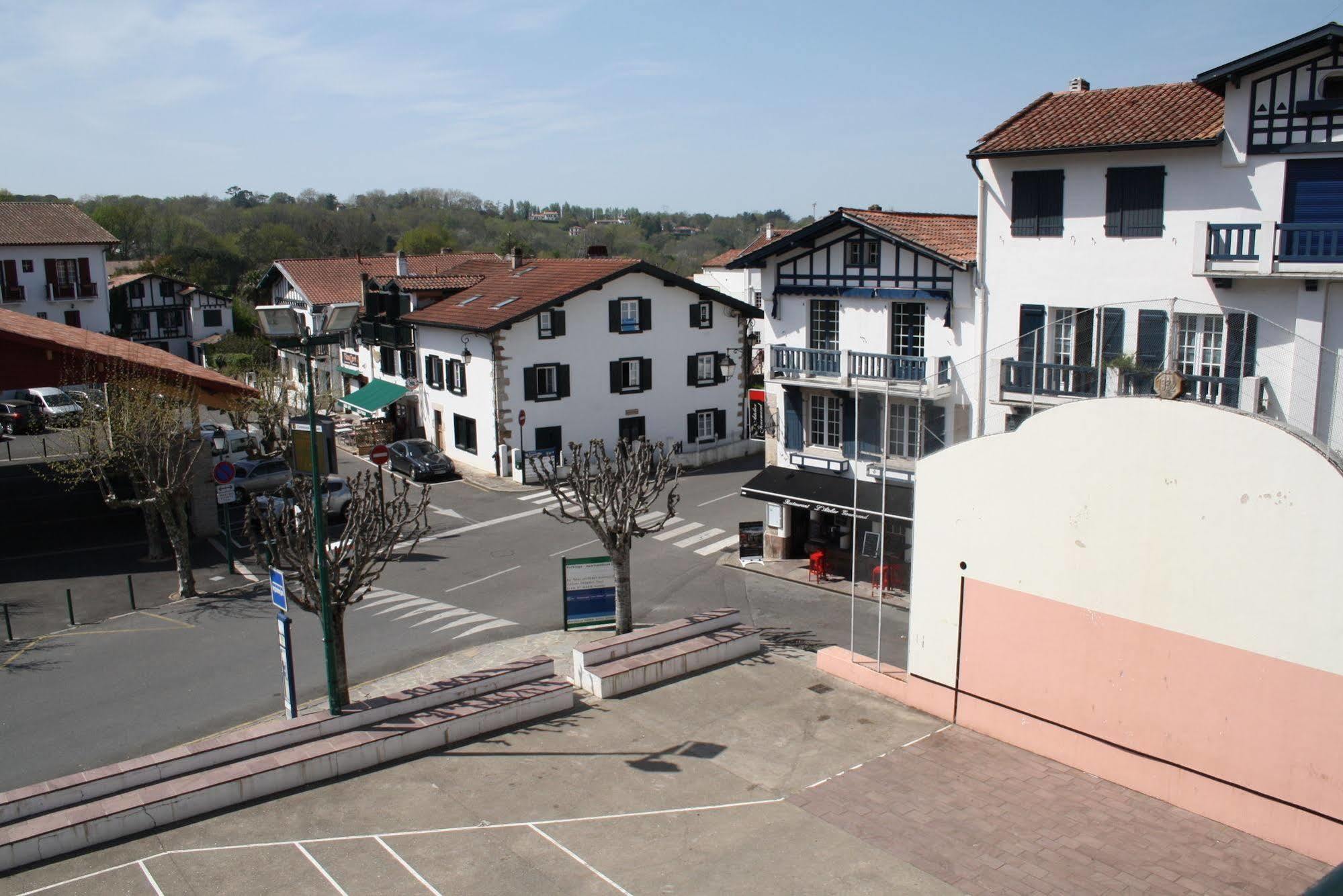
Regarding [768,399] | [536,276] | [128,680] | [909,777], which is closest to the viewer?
[909,777]

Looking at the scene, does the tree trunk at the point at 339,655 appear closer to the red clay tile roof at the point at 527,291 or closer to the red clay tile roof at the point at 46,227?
the red clay tile roof at the point at 527,291

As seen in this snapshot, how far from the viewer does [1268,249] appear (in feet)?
57.7

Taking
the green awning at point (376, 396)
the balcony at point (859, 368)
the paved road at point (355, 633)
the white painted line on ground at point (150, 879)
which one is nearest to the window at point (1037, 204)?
the balcony at point (859, 368)

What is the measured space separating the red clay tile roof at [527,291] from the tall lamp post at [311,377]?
21504 mm

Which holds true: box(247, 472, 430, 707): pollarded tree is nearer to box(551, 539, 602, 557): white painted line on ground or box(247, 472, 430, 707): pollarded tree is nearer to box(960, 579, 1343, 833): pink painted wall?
box(960, 579, 1343, 833): pink painted wall

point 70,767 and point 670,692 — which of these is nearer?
point 70,767

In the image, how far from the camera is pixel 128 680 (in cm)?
1831

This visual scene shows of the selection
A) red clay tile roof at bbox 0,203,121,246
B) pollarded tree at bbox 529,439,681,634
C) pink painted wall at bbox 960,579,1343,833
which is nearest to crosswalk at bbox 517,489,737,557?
pollarded tree at bbox 529,439,681,634

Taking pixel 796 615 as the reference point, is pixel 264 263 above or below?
above

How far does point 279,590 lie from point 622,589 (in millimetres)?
6855

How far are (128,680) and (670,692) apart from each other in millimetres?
9708

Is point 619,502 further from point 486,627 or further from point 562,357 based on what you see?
point 562,357

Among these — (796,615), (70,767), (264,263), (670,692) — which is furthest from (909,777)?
(264,263)

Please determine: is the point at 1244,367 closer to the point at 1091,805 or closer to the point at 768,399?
the point at 1091,805
